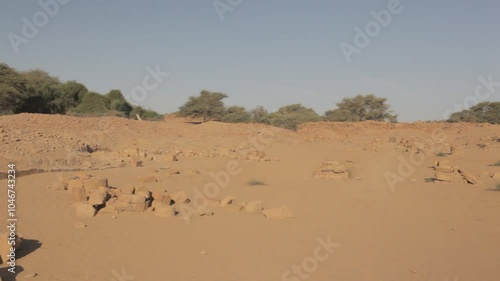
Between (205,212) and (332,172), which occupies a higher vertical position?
(332,172)

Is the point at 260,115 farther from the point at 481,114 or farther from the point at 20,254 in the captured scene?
the point at 20,254

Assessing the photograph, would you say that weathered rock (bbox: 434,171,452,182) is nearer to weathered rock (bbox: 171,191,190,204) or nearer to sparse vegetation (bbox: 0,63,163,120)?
weathered rock (bbox: 171,191,190,204)

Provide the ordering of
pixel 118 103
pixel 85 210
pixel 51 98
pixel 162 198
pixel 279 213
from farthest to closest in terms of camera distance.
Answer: pixel 118 103, pixel 51 98, pixel 162 198, pixel 279 213, pixel 85 210

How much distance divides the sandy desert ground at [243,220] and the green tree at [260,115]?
26.1 meters

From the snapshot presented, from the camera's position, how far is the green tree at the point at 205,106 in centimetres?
3797

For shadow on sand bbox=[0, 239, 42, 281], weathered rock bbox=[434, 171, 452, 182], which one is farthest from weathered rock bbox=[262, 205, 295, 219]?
weathered rock bbox=[434, 171, 452, 182]

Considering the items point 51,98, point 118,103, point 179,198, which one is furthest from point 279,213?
point 118,103

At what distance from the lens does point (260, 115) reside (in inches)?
1750

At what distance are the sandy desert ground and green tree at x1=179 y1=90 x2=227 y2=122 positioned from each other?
21.8 meters

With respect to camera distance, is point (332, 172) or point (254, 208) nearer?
point (254, 208)

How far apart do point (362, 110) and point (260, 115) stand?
1146cm

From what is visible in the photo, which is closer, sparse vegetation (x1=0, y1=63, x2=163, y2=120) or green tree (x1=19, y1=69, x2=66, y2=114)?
sparse vegetation (x1=0, y1=63, x2=163, y2=120)

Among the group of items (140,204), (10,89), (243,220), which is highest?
(10,89)

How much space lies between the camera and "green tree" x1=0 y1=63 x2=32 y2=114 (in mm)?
23969
